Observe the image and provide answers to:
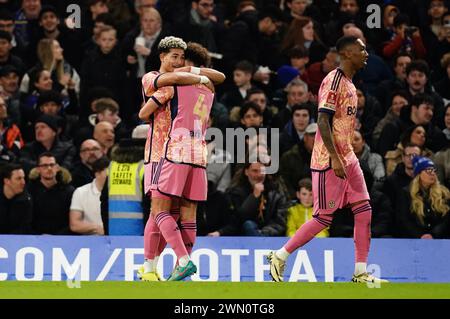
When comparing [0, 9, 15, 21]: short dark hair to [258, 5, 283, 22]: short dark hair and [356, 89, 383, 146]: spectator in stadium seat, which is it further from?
[356, 89, 383, 146]: spectator in stadium seat

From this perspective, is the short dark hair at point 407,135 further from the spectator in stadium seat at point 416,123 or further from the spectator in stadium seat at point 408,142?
the spectator in stadium seat at point 416,123

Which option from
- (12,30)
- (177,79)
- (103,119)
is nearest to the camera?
(177,79)

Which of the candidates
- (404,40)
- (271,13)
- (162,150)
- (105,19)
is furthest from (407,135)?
(162,150)

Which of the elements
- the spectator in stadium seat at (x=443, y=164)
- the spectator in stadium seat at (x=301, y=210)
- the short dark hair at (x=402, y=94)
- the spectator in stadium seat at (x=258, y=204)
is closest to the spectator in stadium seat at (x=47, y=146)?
the spectator in stadium seat at (x=258, y=204)

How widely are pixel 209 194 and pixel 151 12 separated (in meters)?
3.85

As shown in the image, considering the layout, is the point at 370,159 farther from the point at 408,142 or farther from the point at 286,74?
the point at 286,74

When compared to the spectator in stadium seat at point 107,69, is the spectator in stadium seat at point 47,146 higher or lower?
lower

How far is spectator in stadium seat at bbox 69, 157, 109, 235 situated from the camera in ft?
53.1

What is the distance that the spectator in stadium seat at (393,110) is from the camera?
18469 mm

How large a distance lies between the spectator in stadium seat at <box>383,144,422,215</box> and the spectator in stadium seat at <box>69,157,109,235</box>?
136 inches

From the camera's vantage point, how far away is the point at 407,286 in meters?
12.1

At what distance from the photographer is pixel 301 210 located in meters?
16.3

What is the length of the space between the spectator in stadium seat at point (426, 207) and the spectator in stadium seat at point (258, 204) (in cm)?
150

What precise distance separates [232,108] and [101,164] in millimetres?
2812
